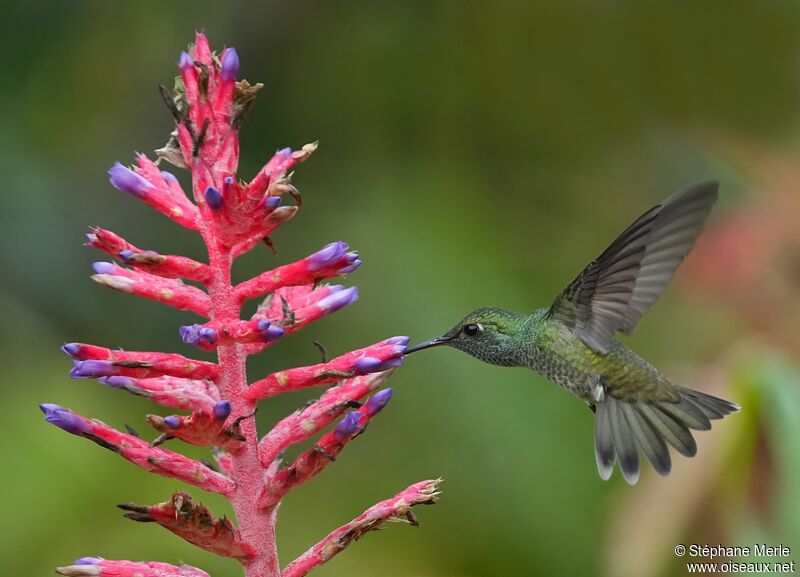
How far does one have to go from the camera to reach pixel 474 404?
16.7 feet

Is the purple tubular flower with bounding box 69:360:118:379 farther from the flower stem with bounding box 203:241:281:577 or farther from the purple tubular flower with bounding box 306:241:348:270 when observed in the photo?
the purple tubular flower with bounding box 306:241:348:270

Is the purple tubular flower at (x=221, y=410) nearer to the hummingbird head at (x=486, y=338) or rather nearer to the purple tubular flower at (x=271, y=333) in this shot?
the purple tubular flower at (x=271, y=333)

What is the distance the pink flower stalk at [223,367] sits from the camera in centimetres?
225

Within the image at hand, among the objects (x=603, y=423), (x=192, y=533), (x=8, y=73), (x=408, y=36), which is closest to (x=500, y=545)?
(x=603, y=423)

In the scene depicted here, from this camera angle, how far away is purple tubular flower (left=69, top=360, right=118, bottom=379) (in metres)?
2.21

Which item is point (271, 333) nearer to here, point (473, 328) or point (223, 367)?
point (223, 367)

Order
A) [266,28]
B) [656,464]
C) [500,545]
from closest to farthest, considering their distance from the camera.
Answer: [656,464]
[500,545]
[266,28]

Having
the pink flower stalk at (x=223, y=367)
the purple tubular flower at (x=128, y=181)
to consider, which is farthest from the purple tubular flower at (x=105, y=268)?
the purple tubular flower at (x=128, y=181)

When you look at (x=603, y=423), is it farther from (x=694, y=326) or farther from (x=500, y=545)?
(x=694, y=326)

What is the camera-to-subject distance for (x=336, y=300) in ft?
8.04

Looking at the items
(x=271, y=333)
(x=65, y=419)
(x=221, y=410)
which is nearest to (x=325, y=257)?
(x=271, y=333)

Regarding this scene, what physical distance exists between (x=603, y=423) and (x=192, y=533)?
153 centimetres

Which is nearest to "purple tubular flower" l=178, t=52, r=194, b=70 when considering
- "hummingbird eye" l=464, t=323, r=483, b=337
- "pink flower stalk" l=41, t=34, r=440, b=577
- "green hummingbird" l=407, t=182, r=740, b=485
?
"pink flower stalk" l=41, t=34, r=440, b=577

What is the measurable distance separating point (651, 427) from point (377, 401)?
50.3 inches
